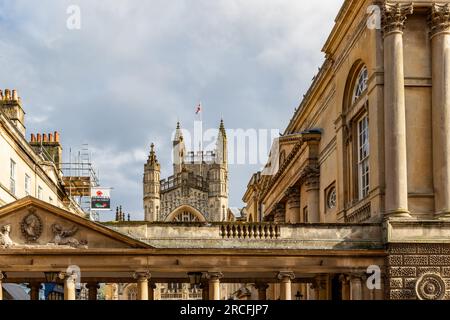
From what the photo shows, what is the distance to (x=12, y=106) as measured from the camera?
53.8m

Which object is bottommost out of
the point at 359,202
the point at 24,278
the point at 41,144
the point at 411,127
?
the point at 24,278

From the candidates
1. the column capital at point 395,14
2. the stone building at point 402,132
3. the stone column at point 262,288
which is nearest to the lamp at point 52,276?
the stone column at point 262,288

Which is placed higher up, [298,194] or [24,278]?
[298,194]

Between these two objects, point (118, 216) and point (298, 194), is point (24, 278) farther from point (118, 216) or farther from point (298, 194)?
point (118, 216)

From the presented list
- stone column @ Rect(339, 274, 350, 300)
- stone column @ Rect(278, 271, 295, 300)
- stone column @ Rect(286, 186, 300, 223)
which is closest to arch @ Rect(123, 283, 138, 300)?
stone column @ Rect(286, 186, 300, 223)

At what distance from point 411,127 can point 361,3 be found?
5776 mm

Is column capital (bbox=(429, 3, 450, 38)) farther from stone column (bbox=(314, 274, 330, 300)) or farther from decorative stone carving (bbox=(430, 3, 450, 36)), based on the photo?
stone column (bbox=(314, 274, 330, 300))

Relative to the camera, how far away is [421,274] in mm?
29688

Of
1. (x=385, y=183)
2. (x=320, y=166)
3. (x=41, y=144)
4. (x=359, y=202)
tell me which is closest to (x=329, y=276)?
(x=359, y=202)

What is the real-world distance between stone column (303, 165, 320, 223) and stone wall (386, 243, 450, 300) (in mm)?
14156

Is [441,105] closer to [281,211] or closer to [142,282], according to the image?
[142,282]

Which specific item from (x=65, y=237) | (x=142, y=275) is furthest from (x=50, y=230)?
(x=142, y=275)

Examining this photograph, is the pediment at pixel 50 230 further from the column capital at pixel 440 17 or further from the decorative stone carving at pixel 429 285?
the column capital at pixel 440 17

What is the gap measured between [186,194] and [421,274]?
104m
